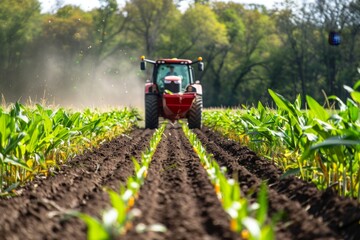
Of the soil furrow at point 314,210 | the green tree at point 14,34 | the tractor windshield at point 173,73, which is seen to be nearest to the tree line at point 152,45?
the green tree at point 14,34

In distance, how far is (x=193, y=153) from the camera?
340 inches

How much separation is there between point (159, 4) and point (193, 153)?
3446 centimetres

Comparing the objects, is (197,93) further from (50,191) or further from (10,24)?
(10,24)

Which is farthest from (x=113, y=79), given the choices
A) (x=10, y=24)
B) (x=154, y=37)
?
(x=10, y=24)

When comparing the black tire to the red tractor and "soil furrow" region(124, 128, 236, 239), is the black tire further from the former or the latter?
"soil furrow" region(124, 128, 236, 239)

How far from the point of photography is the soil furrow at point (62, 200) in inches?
128

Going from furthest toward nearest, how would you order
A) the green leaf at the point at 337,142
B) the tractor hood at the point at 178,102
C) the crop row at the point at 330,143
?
1. the tractor hood at the point at 178,102
2. the crop row at the point at 330,143
3. the green leaf at the point at 337,142

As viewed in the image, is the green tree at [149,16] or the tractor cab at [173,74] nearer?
the tractor cab at [173,74]

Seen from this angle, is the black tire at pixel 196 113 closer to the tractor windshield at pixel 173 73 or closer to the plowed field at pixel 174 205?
the tractor windshield at pixel 173 73

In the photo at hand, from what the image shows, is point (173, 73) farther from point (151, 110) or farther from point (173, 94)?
point (173, 94)

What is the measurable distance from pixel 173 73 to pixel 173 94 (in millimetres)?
1546

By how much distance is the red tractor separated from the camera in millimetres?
13844

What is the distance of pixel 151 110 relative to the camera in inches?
566

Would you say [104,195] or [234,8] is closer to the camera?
Result: [104,195]
